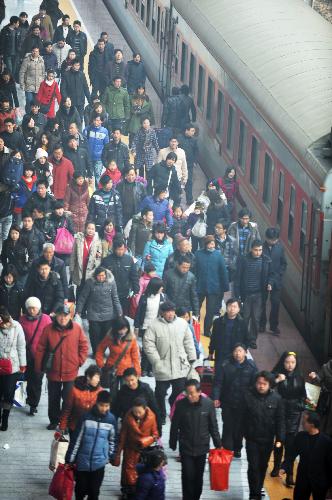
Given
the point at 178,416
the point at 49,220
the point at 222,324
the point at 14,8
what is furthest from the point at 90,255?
the point at 14,8

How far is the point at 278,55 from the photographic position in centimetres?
2617

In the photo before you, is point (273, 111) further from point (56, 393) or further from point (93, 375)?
point (93, 375)

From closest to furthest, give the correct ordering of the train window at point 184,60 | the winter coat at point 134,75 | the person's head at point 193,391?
1. the person's head at point 193,391
2. the winter coat at point 134,75
3. the train window at point 184,60

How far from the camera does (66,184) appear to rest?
26250mm

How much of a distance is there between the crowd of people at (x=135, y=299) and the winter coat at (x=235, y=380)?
0.8 inches

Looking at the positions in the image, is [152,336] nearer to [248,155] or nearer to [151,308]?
[151,308]

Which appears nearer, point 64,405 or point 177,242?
point 64,405

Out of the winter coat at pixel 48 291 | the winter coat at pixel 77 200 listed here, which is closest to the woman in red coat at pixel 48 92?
the winter coat at pixel 77 200

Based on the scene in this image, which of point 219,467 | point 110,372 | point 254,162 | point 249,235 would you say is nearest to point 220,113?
point 254,162

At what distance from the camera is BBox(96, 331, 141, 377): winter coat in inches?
766

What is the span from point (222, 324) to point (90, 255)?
306 cm

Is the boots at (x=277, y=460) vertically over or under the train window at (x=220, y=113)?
under

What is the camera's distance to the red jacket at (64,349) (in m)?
19.3

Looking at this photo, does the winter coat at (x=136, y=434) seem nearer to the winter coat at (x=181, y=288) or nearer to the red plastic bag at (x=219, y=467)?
the red plastic bag at (x=219, y=467)
